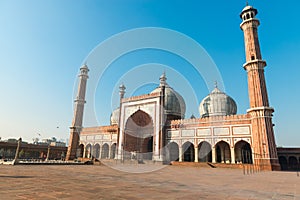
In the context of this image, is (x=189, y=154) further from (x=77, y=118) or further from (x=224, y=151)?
(x=77, y=118)

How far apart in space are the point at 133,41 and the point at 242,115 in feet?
53.5

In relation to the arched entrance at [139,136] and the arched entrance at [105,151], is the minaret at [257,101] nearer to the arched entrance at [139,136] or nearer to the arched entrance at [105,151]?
the arched entrance at [139,136]

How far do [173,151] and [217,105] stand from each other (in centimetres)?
898

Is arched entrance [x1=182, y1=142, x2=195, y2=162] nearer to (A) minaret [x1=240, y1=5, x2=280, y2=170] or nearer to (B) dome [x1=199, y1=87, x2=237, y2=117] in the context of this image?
(B) dome [x1=199, y1=87, x2=237, y2=117]

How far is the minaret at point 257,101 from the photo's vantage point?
17719mm

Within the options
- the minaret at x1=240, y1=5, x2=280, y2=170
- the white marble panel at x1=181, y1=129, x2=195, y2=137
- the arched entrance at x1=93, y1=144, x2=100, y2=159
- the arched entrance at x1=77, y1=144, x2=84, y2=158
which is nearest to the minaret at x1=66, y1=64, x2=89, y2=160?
the arched entrance at x1=77, y1=144, x2=84, y2=158

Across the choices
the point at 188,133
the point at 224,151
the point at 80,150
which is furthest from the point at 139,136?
the point at 80,150

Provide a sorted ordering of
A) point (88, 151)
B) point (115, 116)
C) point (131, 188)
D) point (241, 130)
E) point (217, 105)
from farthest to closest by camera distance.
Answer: point (115, 116), point (88, 151), point (217, 105), point (241, 130), point (131, 188)

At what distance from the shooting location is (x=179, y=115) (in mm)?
30781

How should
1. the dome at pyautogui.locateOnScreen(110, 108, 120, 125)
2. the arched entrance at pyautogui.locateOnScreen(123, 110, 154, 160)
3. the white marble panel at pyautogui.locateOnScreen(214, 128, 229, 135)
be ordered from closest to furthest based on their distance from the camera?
the white marble panel at pyautogui.locateOnScreen(214, 128, 229, 135)
the arched entrance at pyautogui.locateOnScreen(123, 110, 154, 160)
the dome at pyautogui.locateOnScreen(110, 108, 120, 125)

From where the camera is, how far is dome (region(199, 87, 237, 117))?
1094 inches

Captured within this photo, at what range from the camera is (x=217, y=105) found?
2814cm

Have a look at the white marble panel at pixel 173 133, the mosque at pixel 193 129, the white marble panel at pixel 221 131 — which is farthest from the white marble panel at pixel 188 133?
the white marble panel at pixel 221 131

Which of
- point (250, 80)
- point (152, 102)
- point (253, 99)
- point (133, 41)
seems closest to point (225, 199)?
point (133, 41)
